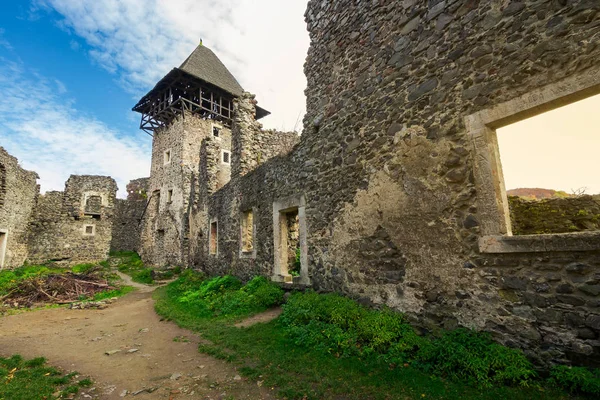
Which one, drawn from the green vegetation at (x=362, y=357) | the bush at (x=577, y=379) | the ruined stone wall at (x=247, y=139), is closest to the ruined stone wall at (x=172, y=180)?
the ruined stone wall at (x=247, y=139)

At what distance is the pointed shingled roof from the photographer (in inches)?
959

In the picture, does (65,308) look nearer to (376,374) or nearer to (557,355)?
(376,374)

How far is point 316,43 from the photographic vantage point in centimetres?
716

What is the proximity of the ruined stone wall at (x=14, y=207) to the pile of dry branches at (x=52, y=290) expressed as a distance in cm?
584

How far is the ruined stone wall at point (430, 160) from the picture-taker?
3.13 m

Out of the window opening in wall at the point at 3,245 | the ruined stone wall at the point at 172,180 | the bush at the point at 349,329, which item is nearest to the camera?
the bush at the point at 349,329

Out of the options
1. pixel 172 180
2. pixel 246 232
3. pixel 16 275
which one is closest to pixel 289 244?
pixel 246 232

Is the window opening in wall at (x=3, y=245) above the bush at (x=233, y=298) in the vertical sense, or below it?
above

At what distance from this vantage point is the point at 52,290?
435 inches

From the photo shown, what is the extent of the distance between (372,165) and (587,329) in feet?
11.3

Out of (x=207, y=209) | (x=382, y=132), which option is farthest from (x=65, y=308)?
(x=382, y=132)

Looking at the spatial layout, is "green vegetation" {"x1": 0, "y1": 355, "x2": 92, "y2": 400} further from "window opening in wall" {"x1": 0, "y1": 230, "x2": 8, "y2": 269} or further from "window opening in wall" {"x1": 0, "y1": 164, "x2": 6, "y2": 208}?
"window opening in wall" {"x1": 0, "y1": 230, "x2": 8, "y2": 269}

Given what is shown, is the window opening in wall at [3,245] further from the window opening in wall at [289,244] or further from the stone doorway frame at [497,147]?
the stone doorway frame at [497,147]

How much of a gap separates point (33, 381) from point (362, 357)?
444 centimetres
